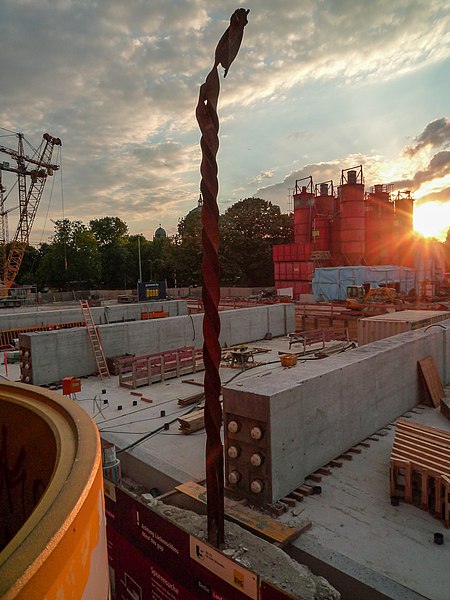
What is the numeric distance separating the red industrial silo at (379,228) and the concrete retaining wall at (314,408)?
54407mm

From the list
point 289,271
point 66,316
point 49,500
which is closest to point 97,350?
point 66,316

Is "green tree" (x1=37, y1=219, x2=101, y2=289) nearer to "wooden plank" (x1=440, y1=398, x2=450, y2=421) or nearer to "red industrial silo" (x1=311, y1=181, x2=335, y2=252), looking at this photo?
"red industrial silo" (x1=311, y1=181, x2=335, y2=252)

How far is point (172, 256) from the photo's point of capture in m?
77.2

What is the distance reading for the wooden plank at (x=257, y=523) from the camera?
6.86 m

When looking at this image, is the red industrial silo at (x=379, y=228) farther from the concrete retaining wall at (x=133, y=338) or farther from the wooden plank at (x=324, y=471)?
the wooden plank at (x=324, y=471)

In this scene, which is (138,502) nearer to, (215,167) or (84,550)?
(84,550)

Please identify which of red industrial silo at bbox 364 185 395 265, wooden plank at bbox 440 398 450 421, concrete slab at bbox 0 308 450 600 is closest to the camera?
concrete slab at bbox 0 308 450 600

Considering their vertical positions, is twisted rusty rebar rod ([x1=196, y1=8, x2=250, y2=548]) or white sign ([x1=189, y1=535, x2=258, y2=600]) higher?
twisted rusty rebar rod ([x1=196, y1=8, x2=250, y2=548])

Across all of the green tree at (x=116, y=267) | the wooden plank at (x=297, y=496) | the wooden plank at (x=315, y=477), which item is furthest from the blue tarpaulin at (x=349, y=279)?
the green tree at (x=116, y=267)

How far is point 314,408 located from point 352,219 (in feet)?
176

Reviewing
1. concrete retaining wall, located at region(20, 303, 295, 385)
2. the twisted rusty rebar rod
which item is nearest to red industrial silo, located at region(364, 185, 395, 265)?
concrete retaining wall, located at region(20, 303, 295, 385)

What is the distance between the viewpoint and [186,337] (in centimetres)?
2364

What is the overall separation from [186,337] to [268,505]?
1603 cm

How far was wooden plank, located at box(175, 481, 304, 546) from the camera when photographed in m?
6.86
